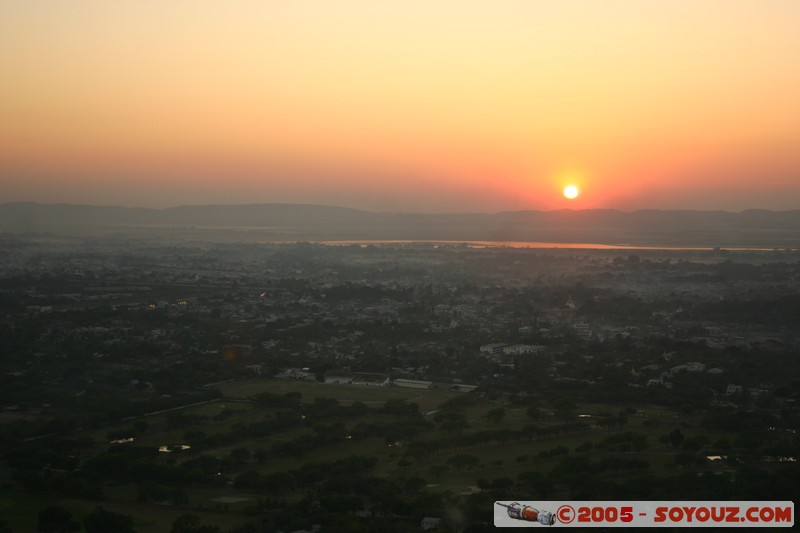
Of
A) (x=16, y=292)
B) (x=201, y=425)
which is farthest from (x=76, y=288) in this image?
(x=201, y=425)

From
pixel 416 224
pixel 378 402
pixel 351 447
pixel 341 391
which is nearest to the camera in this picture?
pixel 351 447

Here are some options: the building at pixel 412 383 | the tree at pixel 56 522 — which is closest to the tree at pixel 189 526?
the tree at pixel 56 522

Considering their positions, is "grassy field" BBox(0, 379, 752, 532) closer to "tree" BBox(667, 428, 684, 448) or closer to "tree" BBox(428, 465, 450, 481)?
"tree" BBox(428, 465, 450, 481)

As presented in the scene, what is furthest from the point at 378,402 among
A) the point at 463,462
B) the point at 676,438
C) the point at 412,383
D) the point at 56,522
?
the point at 56,522

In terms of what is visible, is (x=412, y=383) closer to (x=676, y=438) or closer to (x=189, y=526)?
(x=676, y=438)

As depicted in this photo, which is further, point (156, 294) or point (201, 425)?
point (156, 294)

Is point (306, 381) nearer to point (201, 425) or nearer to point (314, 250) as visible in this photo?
point (201, 425)

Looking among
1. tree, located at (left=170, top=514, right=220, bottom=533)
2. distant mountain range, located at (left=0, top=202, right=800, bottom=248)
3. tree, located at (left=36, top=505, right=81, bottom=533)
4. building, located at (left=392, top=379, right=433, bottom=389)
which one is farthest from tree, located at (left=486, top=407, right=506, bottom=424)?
distant mountain range, located at (left=0, top=202, right=800, bottom=248)
